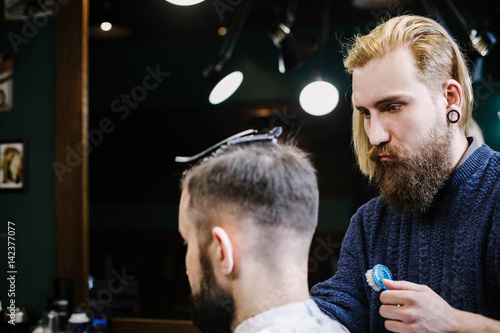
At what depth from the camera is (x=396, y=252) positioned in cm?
150

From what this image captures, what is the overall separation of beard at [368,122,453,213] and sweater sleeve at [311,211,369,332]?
257mm

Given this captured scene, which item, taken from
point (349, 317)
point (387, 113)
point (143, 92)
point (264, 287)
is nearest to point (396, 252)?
point (349, 317)

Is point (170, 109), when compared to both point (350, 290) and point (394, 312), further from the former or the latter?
point (394, 312)

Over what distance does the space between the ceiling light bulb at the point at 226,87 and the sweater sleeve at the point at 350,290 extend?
1377mm

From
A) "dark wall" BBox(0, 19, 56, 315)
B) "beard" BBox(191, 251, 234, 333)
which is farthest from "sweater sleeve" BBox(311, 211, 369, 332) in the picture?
"dark wall" BBox(0, 19, 56, 315)

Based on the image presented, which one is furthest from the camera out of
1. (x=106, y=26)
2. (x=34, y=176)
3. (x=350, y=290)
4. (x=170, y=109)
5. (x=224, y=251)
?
(x=170, y=109)

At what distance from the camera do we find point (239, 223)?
113 cm

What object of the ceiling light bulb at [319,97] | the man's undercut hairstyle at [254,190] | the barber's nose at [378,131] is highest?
the ceiling light bulb at [319,97]

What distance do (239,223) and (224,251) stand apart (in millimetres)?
77

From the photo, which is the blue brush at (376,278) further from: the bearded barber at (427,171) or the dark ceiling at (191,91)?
the dark ceiling at (191,91)

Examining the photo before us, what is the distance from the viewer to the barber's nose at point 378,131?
4.52 feet

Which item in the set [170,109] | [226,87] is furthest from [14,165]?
[226,87]

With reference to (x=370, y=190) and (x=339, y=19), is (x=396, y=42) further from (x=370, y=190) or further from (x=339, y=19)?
(x=339, y=19)

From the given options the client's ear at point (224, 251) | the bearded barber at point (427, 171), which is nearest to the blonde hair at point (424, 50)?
the bearded barber at point (427, 171)
